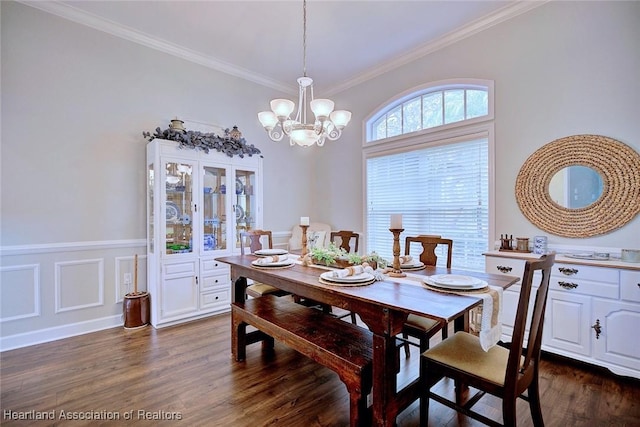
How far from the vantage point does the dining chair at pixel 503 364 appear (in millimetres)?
1373

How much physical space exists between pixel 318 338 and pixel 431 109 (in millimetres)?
3028

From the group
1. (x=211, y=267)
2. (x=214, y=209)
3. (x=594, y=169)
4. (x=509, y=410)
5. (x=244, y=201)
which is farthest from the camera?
(x=244, y=201)

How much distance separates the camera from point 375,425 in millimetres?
1609

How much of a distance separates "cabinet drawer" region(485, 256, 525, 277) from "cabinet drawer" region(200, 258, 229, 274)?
2949mm

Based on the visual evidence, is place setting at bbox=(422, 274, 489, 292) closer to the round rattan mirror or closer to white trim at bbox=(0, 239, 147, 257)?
the round rattan mirror

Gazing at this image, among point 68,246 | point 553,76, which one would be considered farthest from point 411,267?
point 68,246

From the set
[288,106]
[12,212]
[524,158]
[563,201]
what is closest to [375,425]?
[288,106]

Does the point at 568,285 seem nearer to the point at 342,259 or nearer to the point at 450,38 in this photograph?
the point at 342,259

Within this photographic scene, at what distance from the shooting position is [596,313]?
2246mm

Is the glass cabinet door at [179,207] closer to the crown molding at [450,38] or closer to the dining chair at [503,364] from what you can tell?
the crown molding at [450,38]

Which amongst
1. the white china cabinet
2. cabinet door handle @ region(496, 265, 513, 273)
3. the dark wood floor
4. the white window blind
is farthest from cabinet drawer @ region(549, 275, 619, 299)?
the white china cabinet

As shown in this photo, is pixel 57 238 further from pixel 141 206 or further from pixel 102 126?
pixel 102 126

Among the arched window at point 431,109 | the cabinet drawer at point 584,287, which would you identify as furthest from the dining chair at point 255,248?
the cabinet drawer at point 584,287

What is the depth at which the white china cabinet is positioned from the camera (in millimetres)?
3291
